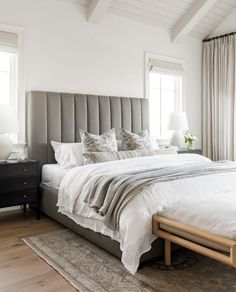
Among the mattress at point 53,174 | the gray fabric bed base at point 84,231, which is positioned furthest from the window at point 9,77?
the gray fabric bed base at point 84,231

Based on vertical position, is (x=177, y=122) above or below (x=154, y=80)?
below

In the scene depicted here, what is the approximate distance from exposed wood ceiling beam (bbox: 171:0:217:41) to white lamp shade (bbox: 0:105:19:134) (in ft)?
10.9

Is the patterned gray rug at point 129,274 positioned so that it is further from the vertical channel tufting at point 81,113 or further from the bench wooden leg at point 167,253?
the vertical channel tufting at point 81,113

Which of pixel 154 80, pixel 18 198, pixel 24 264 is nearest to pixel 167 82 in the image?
pixel 154 80

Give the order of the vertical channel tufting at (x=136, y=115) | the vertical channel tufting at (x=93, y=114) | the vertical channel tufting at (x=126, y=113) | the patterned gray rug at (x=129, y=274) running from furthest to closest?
1. the vertical channel tufting at (x=136, y=115)
2. the vertical channel tufting at (x=126, y=113)
3. the vertical channel tufting at (x=93, y=114)
4. the patterned gray rug at (x=129, y=274)

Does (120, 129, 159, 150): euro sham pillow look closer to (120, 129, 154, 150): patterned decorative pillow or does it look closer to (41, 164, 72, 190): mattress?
(120, 129, 154, 150): patterned decorative pillow

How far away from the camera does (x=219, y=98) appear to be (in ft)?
19.0

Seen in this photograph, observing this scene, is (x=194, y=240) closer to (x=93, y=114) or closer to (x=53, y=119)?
(x=53, y=119)

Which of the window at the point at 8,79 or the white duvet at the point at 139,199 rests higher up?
the window at the point at 8,79

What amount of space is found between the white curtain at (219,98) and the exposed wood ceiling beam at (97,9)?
7.95 feet

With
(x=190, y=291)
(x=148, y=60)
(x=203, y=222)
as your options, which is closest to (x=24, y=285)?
(x=190, y=291)

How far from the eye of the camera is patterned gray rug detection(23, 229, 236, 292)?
2145 mm

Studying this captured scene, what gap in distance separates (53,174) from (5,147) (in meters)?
0.62

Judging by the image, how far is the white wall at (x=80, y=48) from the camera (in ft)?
13.2
